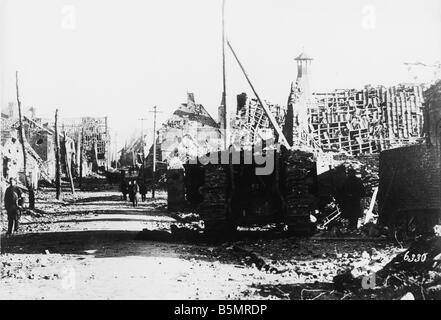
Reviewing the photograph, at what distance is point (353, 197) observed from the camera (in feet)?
51.0

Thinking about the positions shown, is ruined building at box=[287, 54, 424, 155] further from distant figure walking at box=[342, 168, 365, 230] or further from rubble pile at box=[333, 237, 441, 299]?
rubble pile at box=[333, 237, 441, 299]

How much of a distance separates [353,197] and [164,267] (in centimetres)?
777

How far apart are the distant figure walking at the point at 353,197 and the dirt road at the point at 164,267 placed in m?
2.95

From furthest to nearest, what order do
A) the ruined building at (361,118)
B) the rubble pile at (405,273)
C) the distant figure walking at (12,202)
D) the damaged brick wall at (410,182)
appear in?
the ruined building at (361,118) < the distant figure walking at (12,202) < the damaged brick wall at (410,182) < the rubble pile at (405,273)

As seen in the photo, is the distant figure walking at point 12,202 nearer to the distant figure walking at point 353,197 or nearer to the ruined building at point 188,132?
the distant figure walking at point 353,197

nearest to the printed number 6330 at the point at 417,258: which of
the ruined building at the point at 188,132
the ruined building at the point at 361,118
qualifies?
the ruined building at the point at 361,118

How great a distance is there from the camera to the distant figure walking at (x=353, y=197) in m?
15.5

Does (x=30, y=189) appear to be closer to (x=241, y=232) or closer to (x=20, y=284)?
(x=241, y=232)

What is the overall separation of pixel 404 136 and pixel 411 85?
3770 mm

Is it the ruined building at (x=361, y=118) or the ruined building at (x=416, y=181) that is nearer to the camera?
the ruined building at (x=416, y=181)

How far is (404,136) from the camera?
3177 centimetres

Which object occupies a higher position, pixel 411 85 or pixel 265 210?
pixel 411 85

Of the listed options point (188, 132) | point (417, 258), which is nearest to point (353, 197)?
point (417, 258)
